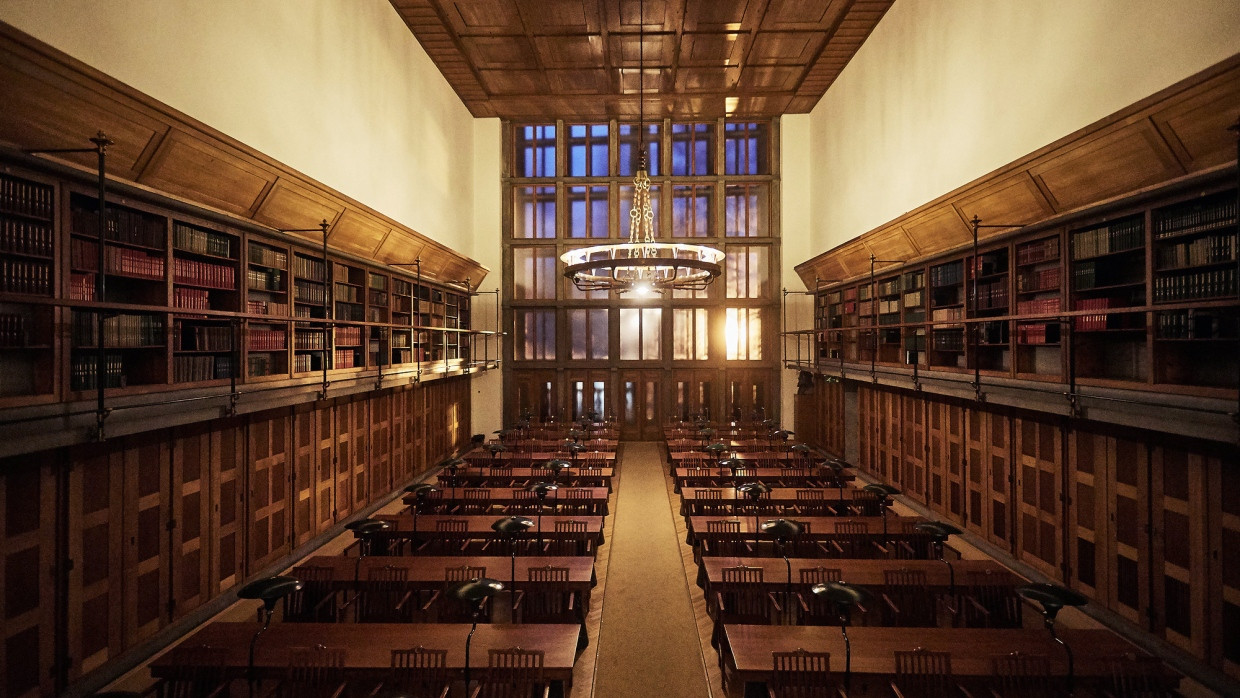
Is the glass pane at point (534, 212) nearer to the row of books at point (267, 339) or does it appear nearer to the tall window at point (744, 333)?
the tall window at point (744, 333)

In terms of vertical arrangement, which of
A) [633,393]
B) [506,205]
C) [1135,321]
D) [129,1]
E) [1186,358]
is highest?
[506,205]

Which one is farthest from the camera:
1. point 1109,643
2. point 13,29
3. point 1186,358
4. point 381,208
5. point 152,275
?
point 381,208

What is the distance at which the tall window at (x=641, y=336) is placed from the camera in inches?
556

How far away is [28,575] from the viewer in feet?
11.8

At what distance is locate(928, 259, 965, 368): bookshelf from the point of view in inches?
282

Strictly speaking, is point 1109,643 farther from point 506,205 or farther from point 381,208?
point 506,205

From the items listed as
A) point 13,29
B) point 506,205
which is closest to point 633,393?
point 506,205

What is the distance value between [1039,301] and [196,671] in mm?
8414

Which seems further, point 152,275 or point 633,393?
point 633,393

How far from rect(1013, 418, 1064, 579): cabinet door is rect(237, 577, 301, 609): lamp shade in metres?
7.22

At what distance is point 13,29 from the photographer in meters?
3.09

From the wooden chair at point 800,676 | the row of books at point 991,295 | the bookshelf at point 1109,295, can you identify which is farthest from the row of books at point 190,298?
the row of books at point 991,295

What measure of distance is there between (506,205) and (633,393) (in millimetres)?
6386

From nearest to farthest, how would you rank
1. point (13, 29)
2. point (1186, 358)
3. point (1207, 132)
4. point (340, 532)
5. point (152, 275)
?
point (13, 29) → point (1207, 132) → point (1186, 358) → point (152, 275) → point (340, 532)
